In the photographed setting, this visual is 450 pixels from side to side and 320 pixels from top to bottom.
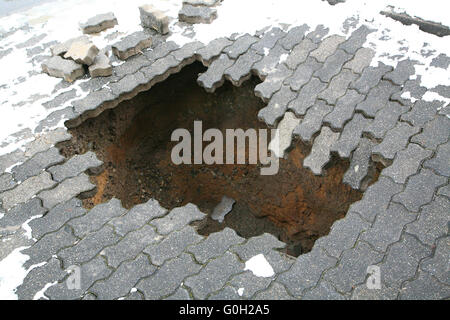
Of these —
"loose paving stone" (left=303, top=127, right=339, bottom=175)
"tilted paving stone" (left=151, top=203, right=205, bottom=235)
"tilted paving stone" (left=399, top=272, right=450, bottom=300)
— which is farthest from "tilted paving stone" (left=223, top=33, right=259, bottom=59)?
"tilted paving stone" (left=399, top=272, right=450, bottom=300)

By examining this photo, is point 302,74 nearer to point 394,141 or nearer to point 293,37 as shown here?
point 293,37

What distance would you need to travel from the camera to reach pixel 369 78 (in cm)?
431

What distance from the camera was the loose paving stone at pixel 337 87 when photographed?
421cm

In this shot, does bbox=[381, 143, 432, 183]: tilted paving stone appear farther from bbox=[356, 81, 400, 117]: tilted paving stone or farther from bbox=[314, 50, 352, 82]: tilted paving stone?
bbox=[314, 50, 352, 82]: tilted paving stone

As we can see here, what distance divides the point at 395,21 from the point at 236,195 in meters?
2.83

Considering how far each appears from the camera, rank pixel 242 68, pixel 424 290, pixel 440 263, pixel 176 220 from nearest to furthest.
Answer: pixel 424 290
pixel 440 263
pixel 176 220
pixel 242 68

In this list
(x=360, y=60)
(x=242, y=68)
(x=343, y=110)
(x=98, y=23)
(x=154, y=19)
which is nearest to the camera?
(x=343, y=110)

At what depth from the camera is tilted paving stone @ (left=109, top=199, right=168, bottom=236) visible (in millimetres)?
3441

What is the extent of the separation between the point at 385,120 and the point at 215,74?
5.49ft

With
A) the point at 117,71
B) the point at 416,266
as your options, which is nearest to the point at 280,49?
the point at 117,71

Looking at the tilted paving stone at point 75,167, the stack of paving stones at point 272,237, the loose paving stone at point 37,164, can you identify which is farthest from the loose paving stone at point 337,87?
the loose paving stone at point 37,164

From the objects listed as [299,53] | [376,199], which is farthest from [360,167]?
[299,53]

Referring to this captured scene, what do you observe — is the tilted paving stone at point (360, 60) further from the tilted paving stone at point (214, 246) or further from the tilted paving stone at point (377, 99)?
the tilted paving stone at point (214, 246)

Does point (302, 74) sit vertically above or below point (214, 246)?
above
